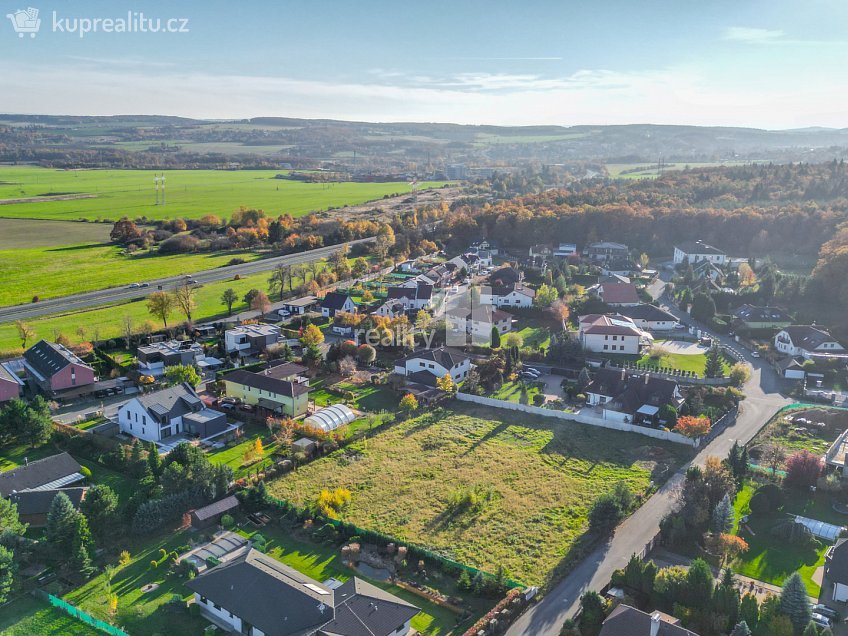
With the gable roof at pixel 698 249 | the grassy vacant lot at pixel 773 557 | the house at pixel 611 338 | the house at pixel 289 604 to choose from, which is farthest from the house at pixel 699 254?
the house at pixel 289 604

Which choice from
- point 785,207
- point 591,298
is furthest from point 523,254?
point 785,207

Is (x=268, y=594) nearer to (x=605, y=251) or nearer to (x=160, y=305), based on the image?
(x=160, y=305)

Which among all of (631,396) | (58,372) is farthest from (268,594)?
(58,372)

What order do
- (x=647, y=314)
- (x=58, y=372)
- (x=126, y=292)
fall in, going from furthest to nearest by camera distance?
1. (x=126, y=292)
2. (x=647, y=314)
3. (x=58, y=372)

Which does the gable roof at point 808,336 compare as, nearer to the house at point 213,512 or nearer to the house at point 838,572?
the house at point 838,572

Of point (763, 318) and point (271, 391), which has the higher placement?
point (763, 318)

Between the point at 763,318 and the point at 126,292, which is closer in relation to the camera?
the point at 763,318

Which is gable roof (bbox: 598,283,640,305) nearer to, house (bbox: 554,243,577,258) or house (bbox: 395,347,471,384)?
house (bbox: 395,347,471,384)
